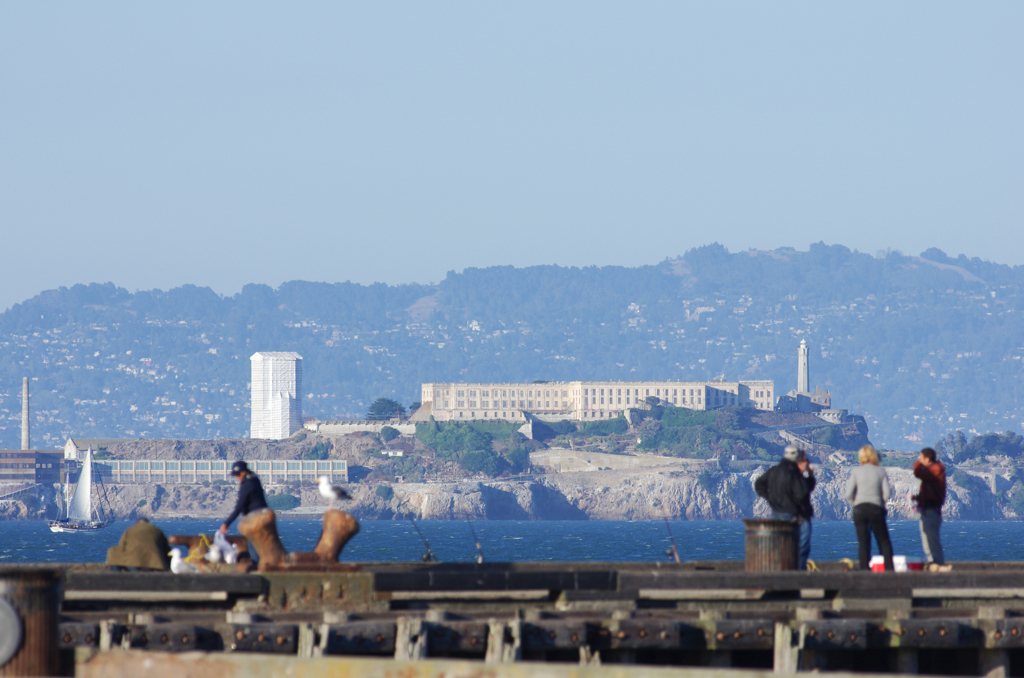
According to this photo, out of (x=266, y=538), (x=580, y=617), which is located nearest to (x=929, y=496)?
(x=580, y=617)

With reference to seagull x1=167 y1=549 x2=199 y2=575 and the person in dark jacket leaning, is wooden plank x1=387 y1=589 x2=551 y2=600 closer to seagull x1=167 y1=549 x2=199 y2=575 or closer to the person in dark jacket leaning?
seagull x1=167 y1=549 x2=199 y2=575

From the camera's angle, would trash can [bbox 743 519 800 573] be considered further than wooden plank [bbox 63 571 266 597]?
Yes

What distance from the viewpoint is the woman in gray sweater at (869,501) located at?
1909 centimetres

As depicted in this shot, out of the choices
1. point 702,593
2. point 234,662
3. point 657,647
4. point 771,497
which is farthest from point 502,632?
point 771,497

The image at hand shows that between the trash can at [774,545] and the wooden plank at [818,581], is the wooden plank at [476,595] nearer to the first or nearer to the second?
the wooden plank at [818,581]

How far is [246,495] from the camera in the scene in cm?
1919

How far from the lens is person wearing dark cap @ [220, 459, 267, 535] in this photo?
62.4ft

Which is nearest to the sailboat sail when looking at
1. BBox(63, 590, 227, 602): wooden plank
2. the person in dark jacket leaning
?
the person in dark jacket leaning

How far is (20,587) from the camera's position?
10.8 meters

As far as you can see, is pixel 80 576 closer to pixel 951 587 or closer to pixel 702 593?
pixel 702 593

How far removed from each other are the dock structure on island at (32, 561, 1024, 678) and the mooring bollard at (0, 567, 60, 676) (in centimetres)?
261

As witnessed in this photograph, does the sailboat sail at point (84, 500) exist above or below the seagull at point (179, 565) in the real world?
below

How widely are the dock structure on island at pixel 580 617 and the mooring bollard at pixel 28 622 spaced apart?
8.57 feet

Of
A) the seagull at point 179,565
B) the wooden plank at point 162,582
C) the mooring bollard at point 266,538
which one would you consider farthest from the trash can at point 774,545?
the seagull at point 179,565
